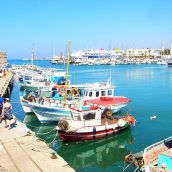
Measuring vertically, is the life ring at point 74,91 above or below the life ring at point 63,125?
above

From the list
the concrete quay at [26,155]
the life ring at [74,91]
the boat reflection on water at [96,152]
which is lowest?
the boat reflection on water at [96,152]

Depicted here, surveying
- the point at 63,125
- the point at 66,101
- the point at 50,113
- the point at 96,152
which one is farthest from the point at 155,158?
the point at 66,101

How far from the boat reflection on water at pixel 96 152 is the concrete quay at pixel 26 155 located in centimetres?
339

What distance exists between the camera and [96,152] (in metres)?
19.8

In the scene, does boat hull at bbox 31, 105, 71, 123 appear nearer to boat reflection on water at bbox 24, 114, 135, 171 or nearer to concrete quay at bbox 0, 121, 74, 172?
boat reflection on water at bbox 24, 114, 135, 171

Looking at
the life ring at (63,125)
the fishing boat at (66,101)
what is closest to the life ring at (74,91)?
the fishing boat at (66,101)

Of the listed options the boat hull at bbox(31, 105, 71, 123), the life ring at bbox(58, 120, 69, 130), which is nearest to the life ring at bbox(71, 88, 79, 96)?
the boat hull at bbox(31, 105, 71, 123)

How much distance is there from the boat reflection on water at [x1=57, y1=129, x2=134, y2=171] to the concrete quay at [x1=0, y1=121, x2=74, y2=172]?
11.1ft

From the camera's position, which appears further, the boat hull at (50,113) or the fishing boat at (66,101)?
the fishing boat at (66,101)

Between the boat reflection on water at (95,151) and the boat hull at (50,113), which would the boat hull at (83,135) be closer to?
the boat reflection on water at (95,151)

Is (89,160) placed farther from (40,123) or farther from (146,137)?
(40,123)

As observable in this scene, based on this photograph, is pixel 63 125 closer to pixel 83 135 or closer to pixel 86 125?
pixel 83 135

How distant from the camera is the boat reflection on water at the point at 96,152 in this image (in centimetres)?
1777

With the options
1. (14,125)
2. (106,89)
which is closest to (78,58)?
(106,89)
